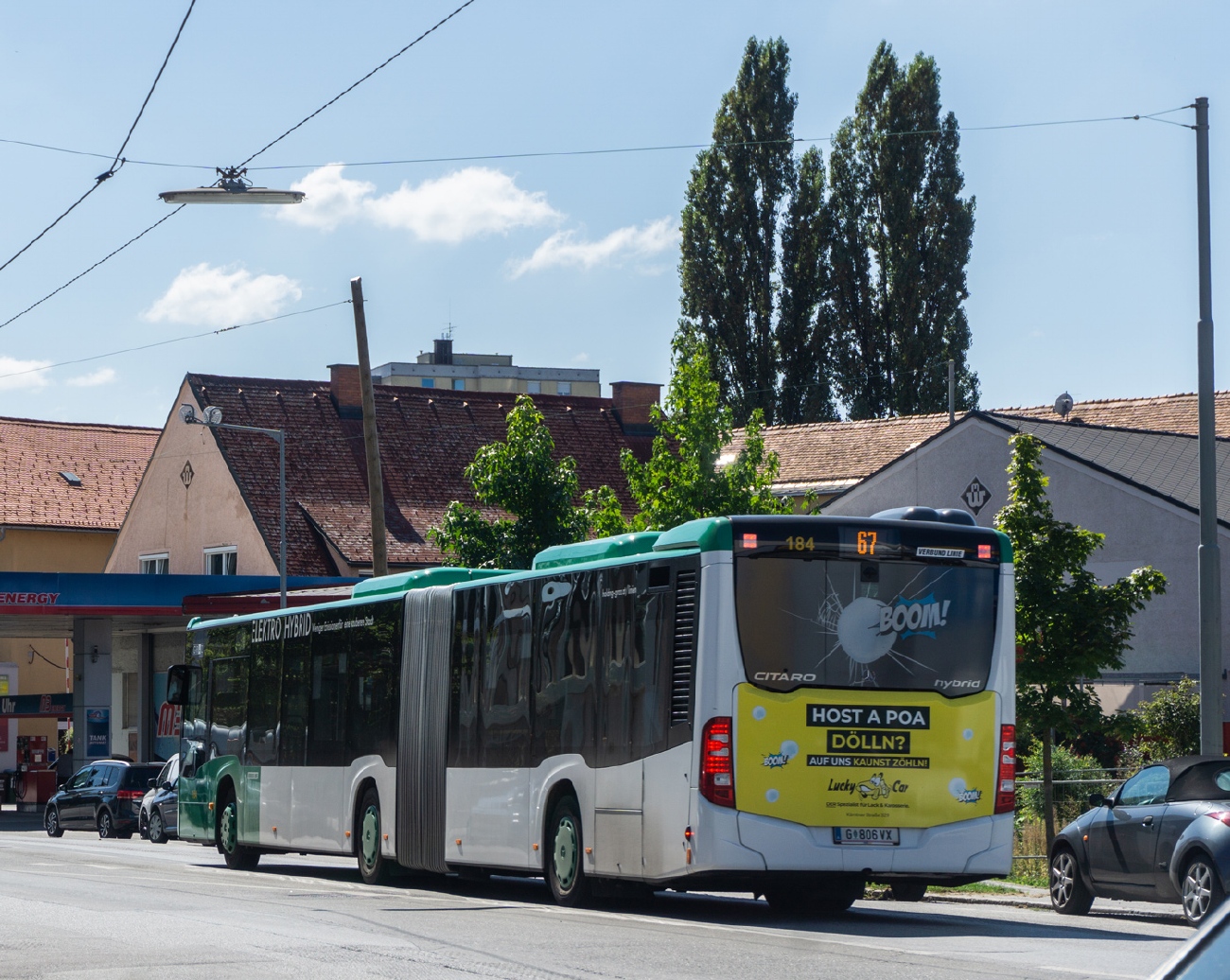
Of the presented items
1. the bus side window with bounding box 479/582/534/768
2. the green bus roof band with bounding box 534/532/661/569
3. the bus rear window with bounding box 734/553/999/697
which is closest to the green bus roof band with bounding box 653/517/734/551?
the bus rear window with bounding box 734/553/999/697

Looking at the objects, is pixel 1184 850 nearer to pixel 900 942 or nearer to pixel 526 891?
pixel 900 942

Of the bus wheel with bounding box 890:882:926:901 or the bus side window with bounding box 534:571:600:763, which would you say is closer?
the bus side window with bounding box 534:571:600:763

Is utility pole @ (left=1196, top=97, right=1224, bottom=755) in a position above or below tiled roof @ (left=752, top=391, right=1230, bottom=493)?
below

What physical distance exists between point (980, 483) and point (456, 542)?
488 inches

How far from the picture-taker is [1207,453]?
18.9 metres

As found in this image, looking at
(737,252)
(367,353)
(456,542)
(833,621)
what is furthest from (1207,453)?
(737,252)

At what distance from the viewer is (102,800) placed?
3681cm

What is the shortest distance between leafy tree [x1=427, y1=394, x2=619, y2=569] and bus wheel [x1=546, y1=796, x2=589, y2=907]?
61.6 feet

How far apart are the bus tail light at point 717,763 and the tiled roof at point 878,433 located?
3357cm

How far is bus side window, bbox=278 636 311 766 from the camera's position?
2044cm

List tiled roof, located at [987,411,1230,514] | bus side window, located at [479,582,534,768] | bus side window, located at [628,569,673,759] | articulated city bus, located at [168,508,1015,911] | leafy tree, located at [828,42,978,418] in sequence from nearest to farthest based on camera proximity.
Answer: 1. articulated city bus, located at [168,508,1015,911]
2. bus side window, located at [628,569,673,759]
3. bus side window, located at [479,582,534,768]
4. tiled roof, located at [987,411,1230,514]
5. leafy tree, located at [828,42,978,418]

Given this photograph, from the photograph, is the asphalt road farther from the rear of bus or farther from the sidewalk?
the sidewalk

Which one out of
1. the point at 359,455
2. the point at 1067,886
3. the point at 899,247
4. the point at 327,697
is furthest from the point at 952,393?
the point at 1067,886

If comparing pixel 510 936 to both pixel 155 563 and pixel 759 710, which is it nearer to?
pixel 759 710
